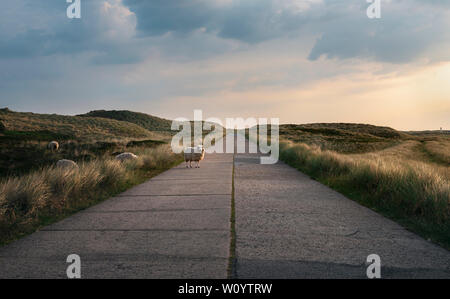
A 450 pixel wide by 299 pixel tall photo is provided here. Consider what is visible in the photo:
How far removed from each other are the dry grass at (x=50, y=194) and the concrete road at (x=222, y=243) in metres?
0.47

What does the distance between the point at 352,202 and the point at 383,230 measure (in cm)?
242

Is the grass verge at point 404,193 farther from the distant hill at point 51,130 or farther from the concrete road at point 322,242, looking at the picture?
the distant hill at point 51,130

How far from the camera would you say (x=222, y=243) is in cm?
483

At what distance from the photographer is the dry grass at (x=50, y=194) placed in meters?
5.94

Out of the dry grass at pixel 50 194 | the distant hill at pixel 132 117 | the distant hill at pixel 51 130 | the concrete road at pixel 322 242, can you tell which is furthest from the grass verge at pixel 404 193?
the distant hill at pixel 132 117

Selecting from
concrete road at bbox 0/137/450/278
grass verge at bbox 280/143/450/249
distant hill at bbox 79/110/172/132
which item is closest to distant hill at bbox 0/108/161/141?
concrete road at bbox 0/137/450/278

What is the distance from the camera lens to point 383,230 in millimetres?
5648

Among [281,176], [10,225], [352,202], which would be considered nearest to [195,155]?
[281,176]

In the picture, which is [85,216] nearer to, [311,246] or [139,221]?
[139,221]

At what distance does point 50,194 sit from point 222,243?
4.62 meters

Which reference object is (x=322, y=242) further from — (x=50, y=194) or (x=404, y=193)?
(x=50, y=194)

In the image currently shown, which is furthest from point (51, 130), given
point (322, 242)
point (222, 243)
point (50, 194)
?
point (322, 242)

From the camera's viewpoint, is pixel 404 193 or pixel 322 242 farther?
pixel 404 193

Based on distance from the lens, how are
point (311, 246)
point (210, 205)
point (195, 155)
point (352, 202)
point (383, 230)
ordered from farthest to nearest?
point (195, 155), point (352, 202), point (210, 205), point (383, 230), point (311, 246)
